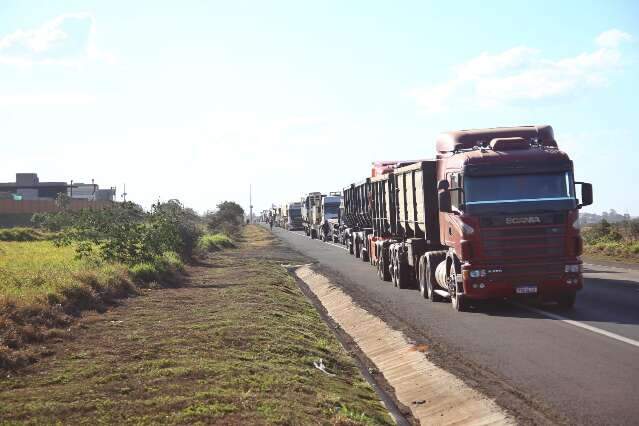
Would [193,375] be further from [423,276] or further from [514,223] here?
[423,276]

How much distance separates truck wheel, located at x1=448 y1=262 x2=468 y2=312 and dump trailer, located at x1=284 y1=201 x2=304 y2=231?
265 feet

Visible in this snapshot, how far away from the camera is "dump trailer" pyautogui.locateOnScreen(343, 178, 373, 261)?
34000 millimetres

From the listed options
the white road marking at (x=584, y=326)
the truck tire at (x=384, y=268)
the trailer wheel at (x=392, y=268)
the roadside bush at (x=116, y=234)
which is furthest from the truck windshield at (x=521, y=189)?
the roadside bush at (x=116, y=234)

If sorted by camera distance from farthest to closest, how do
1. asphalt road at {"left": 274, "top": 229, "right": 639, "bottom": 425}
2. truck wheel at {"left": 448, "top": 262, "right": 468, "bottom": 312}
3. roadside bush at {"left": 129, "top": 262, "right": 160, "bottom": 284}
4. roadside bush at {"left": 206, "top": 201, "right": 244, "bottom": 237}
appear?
roadside bush at {"left": 206, "top": 201, "right": 244, "bottom": 237} → roadside bush at {"left": 129, "top": 262, "right": 160, "bottom": 284} → truck wheel at {"left": 448, "top": 262, "right": 468, "bottom": 312} → asphalt road at {"left": 274, "top": 229, "right": 639, "bottom": 425}

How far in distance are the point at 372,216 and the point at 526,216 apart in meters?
15.8

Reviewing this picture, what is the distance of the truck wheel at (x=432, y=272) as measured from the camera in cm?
1966

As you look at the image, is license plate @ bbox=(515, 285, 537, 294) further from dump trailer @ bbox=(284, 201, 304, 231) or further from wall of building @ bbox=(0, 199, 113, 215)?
dump trailer @ bbox=(284, 201, 304, 231)

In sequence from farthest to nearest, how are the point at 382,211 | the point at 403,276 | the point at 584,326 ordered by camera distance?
the point at 382,211 → the point at 403,276 → the point at 584,326

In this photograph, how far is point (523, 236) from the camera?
16281 millimetres

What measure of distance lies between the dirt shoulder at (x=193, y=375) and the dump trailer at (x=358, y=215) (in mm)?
16279

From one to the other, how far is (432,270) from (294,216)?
81494 mm

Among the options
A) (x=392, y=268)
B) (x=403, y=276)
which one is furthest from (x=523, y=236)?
(x=392, y=268)

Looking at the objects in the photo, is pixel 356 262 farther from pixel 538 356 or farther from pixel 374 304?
pixel 538 356

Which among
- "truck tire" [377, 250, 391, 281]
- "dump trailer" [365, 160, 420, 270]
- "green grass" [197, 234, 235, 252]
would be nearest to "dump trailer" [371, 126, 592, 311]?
"dump trailer" [365, 160, 420, 270]
